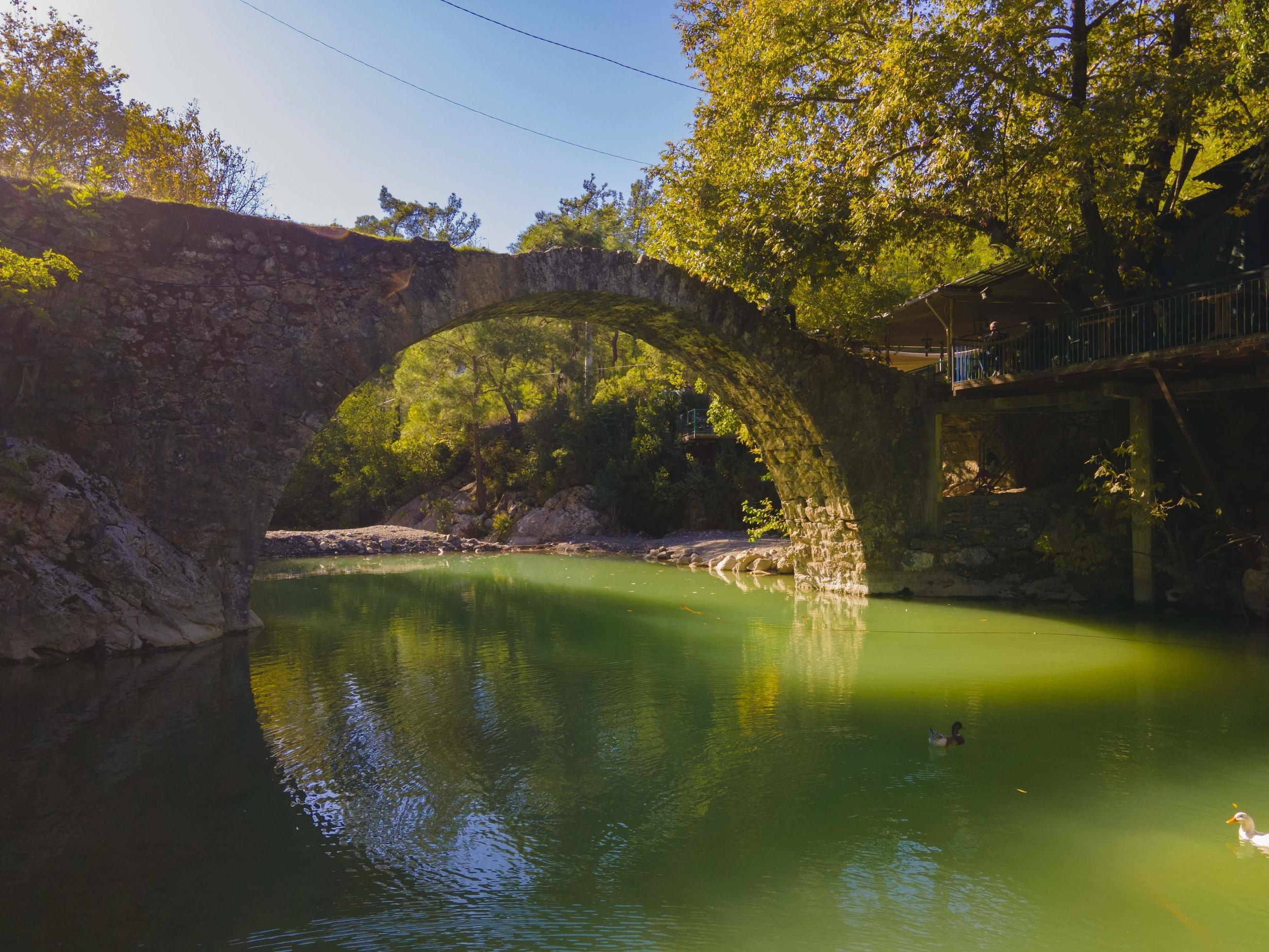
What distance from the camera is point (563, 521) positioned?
24.4 meters

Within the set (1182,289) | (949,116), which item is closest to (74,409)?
(949,116)

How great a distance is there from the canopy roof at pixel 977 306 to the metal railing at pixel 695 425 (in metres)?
8.29

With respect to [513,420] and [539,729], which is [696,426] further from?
[539,729]

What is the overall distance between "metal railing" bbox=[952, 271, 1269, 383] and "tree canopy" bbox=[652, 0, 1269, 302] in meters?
0.80

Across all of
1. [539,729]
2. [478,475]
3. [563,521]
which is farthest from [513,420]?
[539,729]

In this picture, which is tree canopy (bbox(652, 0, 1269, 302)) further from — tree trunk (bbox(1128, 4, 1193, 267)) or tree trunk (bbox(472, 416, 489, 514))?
tree trunk (bbox(472, 416, 489, 514))

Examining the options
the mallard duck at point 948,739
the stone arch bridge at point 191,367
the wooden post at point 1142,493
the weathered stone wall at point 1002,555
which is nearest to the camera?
the mallard duck at point 948,739

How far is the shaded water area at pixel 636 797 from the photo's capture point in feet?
10.7

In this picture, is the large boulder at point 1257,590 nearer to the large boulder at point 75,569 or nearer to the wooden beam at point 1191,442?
the wooden beam at point 1191,442

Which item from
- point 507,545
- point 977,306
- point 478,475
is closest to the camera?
point 977,306

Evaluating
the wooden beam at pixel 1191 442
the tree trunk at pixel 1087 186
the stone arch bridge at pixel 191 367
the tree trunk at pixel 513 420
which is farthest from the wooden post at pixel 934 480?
the tree trunk at pixel 513 420

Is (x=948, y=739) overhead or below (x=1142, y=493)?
below

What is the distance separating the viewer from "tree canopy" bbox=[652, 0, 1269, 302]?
30.6ft

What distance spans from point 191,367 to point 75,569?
216 cm
